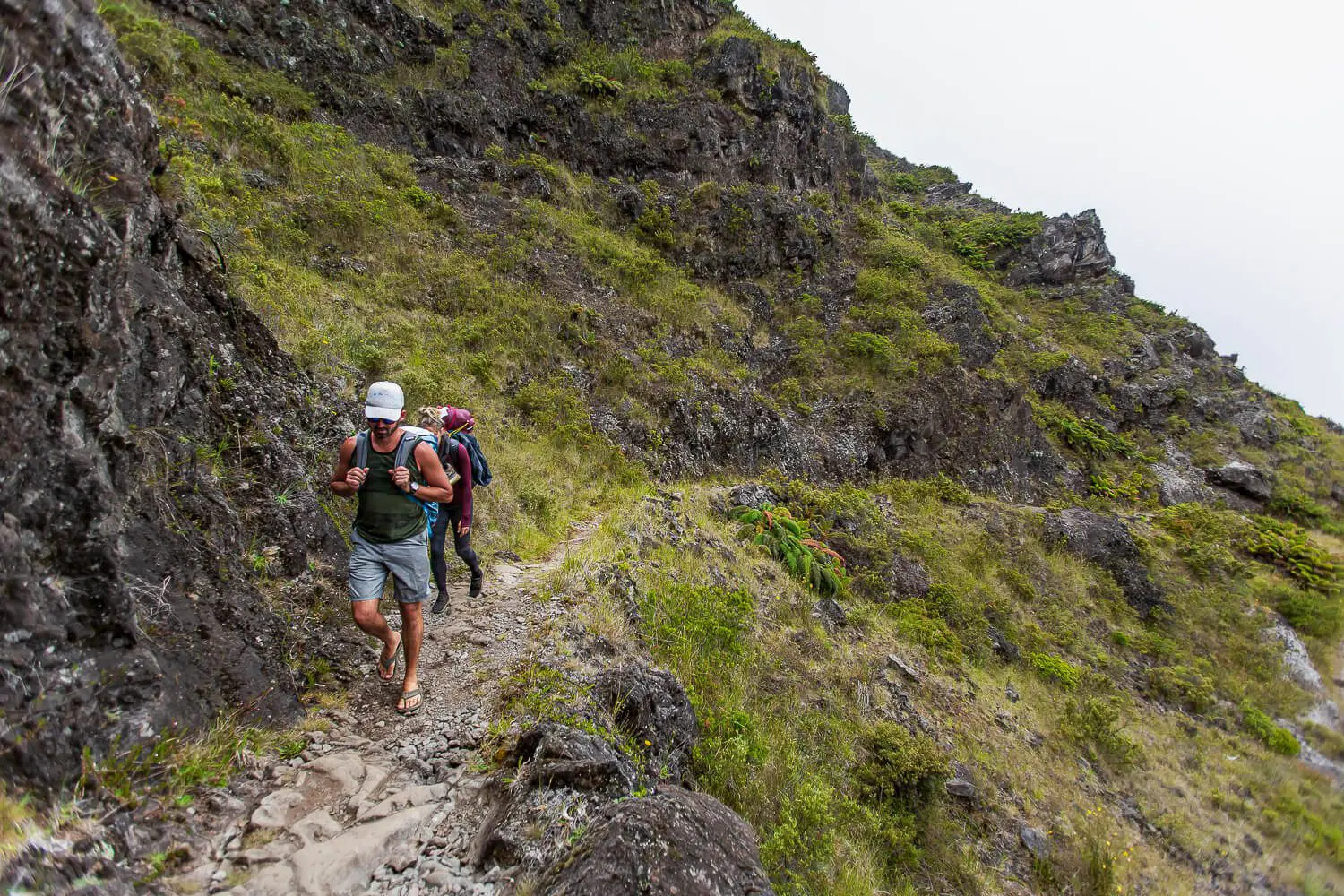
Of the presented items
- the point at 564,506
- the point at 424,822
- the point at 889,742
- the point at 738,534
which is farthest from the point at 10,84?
the point at 738,534

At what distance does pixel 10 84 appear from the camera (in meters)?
2.25

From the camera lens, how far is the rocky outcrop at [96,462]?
2.19 meters

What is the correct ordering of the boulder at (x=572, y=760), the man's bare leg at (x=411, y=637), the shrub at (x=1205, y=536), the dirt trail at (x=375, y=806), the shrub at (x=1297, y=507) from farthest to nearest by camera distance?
1. the shrub at (x=1297, y=507)
2. the shrub at (x=1205, y=536)
3. the man's bare leg at (x=411, y=637)
4. the boulder at (x=572, y=760)
5. the dirt trail at (x=375, y=806)

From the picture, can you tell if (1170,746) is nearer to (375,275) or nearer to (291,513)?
(291,513)

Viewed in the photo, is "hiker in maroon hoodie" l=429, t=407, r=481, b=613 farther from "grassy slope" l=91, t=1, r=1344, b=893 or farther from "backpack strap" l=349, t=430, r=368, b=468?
"grassy slope" l=91, t=1, r=1344, b=893

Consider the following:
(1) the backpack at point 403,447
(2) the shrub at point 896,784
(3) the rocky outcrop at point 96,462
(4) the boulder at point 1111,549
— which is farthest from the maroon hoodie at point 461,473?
(4) the boulder at point 1111,549

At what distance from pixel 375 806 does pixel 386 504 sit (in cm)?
163

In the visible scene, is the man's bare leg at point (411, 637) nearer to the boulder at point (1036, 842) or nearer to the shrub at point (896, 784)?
the shrub at point (896, 784)

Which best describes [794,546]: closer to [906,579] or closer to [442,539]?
[906,579]

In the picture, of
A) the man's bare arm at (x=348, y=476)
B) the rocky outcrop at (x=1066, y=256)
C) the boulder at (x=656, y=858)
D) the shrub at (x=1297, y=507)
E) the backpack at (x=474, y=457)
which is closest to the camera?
the boulder at (x=656, y=858)

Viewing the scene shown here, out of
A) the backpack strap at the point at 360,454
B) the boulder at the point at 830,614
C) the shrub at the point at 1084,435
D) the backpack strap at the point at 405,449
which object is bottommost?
the boulder at the point at 830,614

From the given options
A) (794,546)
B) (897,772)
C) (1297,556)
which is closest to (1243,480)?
(1297,556)

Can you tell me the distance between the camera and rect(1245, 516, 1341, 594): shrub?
49.5 feet

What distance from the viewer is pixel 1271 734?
35.3 feet
